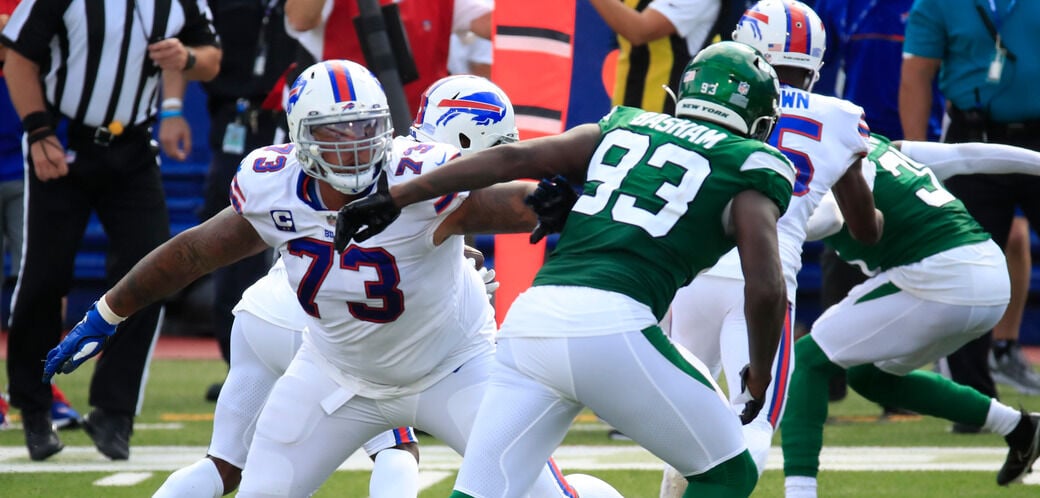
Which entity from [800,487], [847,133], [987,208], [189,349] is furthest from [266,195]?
[189,349]

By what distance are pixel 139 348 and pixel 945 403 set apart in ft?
9.48

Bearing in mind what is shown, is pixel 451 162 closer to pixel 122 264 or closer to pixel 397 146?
pixel 397 146

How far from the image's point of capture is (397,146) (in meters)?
3.96

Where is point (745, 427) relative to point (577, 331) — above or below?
below

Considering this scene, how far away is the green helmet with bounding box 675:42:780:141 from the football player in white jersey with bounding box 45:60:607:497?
1.53ft

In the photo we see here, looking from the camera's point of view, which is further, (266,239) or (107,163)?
(107,163)

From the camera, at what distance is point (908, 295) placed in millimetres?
5004

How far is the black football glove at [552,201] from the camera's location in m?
3.54

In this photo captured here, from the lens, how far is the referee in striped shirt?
577 centimetres

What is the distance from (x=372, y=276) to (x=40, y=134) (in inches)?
94.7

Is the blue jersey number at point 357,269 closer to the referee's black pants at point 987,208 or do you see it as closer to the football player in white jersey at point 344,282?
the football player in white jersey at point 344,282

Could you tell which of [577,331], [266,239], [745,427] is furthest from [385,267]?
[745,427]

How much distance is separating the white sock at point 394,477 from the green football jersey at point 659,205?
73 cm

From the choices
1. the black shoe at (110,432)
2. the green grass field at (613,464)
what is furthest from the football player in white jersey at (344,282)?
the black shoe at (110,432)
